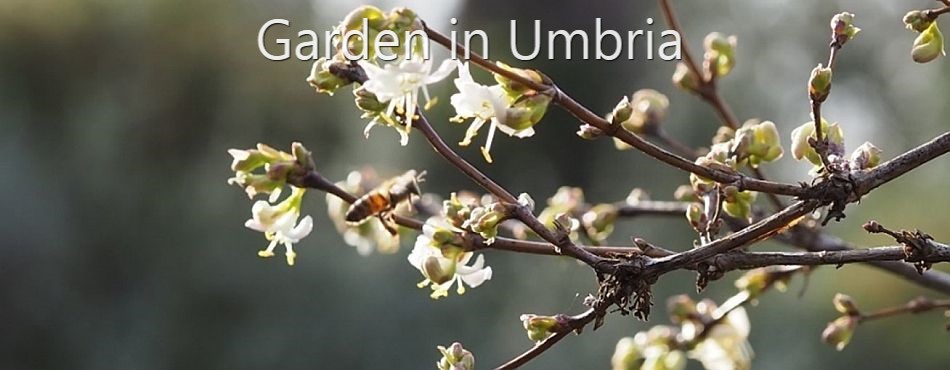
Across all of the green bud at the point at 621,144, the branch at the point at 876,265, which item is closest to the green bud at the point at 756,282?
the branch at the point at 876,265

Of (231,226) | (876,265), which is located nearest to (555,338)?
(876,265)

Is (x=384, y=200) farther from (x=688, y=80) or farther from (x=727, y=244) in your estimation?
(x=688, y=80)

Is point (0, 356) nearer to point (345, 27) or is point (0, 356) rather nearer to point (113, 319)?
point (113, 319)

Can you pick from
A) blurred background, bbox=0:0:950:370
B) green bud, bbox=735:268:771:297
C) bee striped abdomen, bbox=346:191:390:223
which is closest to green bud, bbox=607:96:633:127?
bee striped abdomen, bbox=346:191:390:223

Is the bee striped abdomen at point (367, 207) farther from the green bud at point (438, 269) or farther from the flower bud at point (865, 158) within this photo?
the flower bud at point (865, 158)

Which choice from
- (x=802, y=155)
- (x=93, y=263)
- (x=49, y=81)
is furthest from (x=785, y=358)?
(x=802, y=155)

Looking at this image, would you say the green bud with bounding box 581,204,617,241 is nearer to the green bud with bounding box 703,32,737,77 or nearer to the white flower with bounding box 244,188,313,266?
the green bud with bounding box 703,32,737,77
